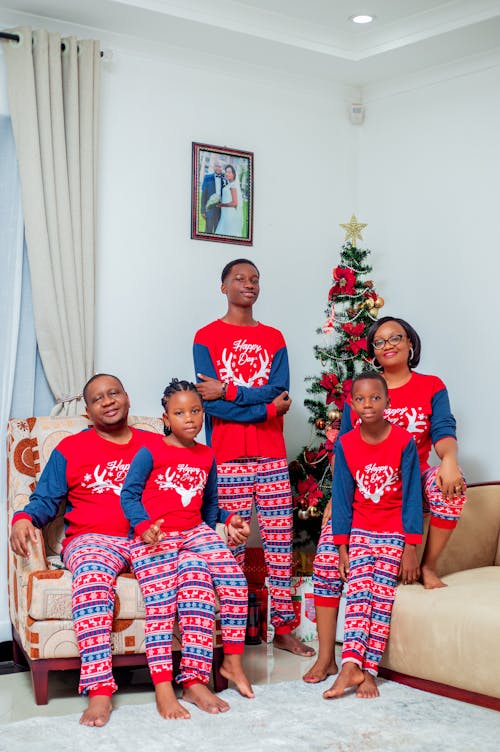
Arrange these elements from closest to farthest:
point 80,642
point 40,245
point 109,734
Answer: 1. point 109,734
2. point 80,642
3. point 40,245

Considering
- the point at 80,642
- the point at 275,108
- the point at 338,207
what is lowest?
the point at 80,642

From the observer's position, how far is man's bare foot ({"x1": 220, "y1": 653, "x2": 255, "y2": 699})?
10.5 feet

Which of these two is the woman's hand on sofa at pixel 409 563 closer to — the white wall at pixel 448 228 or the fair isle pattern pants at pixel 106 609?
the fair isle pattern pants at pixel 106 609

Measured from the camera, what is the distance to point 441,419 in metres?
3.61

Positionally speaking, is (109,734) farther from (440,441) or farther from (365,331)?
(365,331)

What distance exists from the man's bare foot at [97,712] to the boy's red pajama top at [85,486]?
2.07 ft

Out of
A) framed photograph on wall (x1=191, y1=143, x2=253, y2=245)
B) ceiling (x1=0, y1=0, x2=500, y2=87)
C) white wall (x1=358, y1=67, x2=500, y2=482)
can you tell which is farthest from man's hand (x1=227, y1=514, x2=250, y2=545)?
ceiling (x1=0, y1=0, x2=500, y2=87)

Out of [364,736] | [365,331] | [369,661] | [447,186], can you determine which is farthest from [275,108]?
[364,736]

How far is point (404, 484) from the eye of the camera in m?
3.36

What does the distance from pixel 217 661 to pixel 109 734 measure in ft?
1.84

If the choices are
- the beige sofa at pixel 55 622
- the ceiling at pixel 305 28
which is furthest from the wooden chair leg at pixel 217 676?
the ceiling at pixel 305 28

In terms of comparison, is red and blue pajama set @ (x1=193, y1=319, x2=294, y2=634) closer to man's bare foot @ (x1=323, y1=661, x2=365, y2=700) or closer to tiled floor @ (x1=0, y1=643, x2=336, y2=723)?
tiled floor @ (x1=0, y1=643, x2=336, y2=723)

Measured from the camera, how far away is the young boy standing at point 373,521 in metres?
3.32

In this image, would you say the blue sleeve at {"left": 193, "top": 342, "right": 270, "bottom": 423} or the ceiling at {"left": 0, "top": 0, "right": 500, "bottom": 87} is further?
the ceiling at {"left": 0, "top": 0, "right": 500, "bottom": 87}
